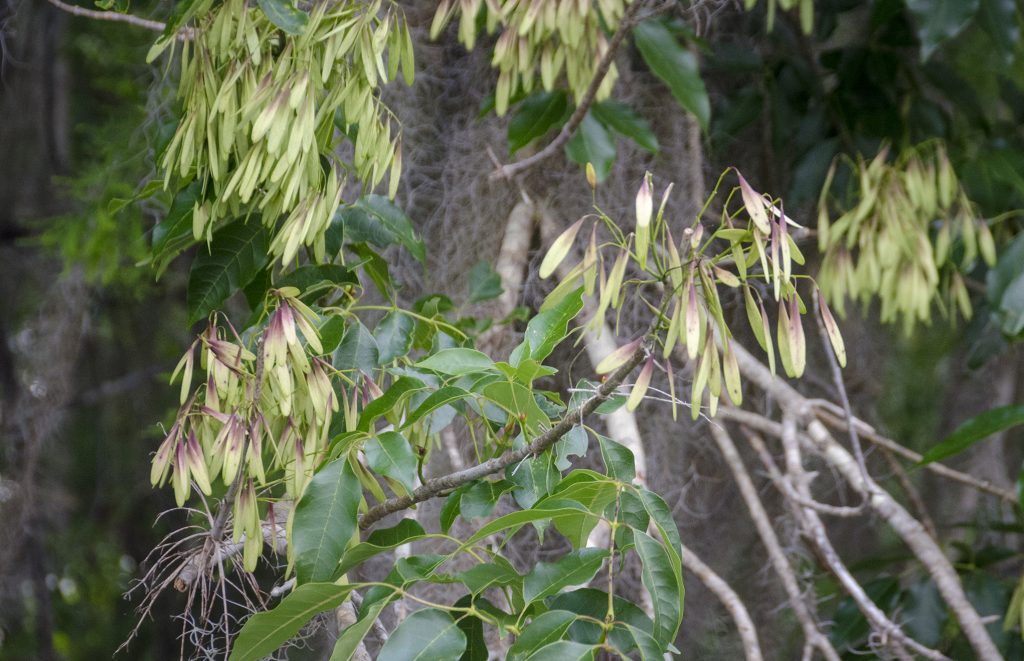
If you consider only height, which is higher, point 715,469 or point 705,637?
point 715,469

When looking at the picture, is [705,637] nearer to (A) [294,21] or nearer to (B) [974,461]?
(B) [974,461]

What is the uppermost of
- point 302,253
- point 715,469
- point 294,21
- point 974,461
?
point 294,21

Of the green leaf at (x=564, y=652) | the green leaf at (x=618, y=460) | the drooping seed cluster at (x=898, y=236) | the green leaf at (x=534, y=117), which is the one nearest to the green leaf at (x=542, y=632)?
the green leaf at (x=564, y=652)

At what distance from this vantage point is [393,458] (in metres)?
0.73

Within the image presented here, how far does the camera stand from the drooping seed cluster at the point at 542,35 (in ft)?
3.56

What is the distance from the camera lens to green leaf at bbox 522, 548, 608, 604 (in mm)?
695

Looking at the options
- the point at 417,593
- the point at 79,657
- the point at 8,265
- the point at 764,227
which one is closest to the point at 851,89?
the point at 417,593

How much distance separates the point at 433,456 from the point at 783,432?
521mm

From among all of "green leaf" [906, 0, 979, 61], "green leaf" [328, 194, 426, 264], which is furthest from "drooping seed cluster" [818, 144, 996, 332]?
"green leaf" [328, 194, 426, 264]

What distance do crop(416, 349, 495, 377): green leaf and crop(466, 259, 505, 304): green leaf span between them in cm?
52

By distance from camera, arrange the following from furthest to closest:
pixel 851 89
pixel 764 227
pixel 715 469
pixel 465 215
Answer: pixel 851 89 → pixel 715 469 → pixel 465 215 → pixel 764 227

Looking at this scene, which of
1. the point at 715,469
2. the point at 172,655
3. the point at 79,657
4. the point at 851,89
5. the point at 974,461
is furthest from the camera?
the point at 79,657

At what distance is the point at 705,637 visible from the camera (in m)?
1.61

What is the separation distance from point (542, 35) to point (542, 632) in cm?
74
